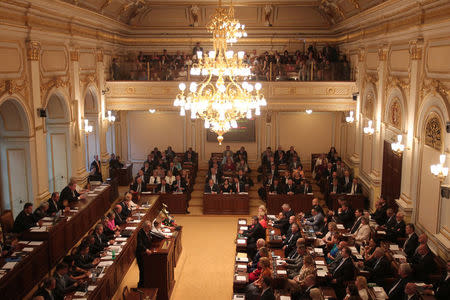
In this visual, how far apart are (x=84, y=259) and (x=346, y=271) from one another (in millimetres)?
5392

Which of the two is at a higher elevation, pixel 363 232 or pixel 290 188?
pixel 290 188

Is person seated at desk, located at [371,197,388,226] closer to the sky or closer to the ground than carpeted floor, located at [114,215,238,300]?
closer to the sky

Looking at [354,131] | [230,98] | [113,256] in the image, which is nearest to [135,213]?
[113,256]

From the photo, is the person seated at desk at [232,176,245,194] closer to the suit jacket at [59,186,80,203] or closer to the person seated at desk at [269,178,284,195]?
the person seated at desk at [269,178,284,195]

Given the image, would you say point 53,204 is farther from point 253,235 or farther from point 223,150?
point 223,150

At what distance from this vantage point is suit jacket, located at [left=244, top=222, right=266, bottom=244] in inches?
446

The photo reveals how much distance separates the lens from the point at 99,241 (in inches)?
400

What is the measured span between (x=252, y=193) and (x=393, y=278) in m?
8.62

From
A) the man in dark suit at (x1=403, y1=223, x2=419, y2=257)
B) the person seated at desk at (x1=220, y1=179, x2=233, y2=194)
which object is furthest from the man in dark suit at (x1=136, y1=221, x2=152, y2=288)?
the man in dark suit at (x1=403, y1=223, x2=419, y2=257)

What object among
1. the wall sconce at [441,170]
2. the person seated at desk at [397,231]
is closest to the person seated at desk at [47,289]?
the wall sconce at [441,170]

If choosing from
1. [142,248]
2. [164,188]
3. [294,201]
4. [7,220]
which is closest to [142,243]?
[142,248]

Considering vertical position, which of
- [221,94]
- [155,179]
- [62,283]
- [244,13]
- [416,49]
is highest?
[244,13]

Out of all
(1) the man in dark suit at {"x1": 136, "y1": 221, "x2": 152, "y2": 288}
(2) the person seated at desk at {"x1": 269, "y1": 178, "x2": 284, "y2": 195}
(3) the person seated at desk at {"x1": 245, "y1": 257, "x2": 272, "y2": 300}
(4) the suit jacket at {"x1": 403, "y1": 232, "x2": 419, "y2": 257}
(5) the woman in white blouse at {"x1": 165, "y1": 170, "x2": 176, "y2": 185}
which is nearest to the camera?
(3) the person seated at desk at {"x1": 245, "y1": 257, "x2": 272, "y2": 300}

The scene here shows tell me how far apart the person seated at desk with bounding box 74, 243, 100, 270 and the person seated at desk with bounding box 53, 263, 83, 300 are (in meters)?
0.73
